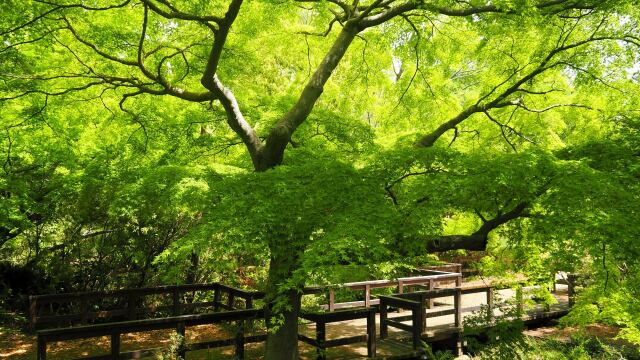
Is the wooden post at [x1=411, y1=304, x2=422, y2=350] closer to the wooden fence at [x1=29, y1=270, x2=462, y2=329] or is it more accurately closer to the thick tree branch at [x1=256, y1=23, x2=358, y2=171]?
the wooden fence at [x1=29, y1=270, x2=462, y2=329]

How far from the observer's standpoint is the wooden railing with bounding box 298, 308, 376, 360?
8.16 meters

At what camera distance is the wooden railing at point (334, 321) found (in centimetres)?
816

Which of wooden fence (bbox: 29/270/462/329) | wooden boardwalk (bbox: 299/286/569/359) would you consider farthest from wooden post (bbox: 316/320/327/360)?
wooden fence (bbox: 29/270/462/329)

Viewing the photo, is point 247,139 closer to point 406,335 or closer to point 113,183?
point 113,183

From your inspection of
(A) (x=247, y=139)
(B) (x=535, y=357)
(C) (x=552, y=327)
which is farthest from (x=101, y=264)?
(C) (x=552, y=327)

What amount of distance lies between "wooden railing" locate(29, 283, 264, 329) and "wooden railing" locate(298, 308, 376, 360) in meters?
1.71

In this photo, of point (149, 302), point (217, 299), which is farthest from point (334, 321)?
point (149, 302)

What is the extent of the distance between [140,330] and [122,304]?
5703 millimetres

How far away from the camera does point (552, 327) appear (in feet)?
44.7

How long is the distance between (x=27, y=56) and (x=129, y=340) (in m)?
6.68

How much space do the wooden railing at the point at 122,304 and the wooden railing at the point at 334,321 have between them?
1.71m

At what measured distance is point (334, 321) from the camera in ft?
27.6

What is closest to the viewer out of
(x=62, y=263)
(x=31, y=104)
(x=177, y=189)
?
(x=177, y=189)

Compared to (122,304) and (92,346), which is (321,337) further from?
(122,304)
